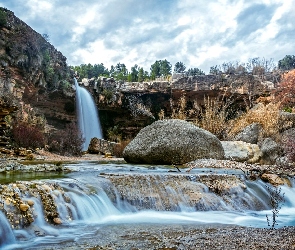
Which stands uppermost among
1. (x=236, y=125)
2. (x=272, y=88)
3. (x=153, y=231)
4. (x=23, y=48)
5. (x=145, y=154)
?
(x=23, y=48)

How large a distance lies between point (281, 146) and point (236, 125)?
320 centimetres

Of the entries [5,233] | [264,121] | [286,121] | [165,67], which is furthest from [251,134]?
[165,67]

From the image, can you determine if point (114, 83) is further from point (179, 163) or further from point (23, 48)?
point (179, 163)

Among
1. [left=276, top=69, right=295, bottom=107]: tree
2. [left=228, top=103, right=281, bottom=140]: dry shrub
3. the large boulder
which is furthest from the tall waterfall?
[left=276, top=69, right=295, bottom=107]: tree

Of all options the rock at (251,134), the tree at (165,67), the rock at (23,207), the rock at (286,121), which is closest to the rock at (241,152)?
the rock at (251,134)

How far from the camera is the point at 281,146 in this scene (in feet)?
34.4

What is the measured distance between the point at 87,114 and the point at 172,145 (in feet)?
38.7

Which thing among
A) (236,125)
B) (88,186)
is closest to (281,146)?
(236,125)

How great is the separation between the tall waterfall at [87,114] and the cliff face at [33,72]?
521 millimetres

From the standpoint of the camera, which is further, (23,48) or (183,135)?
(23,48)

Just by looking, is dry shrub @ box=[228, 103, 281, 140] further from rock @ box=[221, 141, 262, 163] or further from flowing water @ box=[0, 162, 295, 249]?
flowing water @ box=[0, 162, 295, 249]

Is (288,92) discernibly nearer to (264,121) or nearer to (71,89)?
(264,121)

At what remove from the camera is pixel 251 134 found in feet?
38.7

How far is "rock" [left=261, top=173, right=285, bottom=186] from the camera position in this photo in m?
5.81
